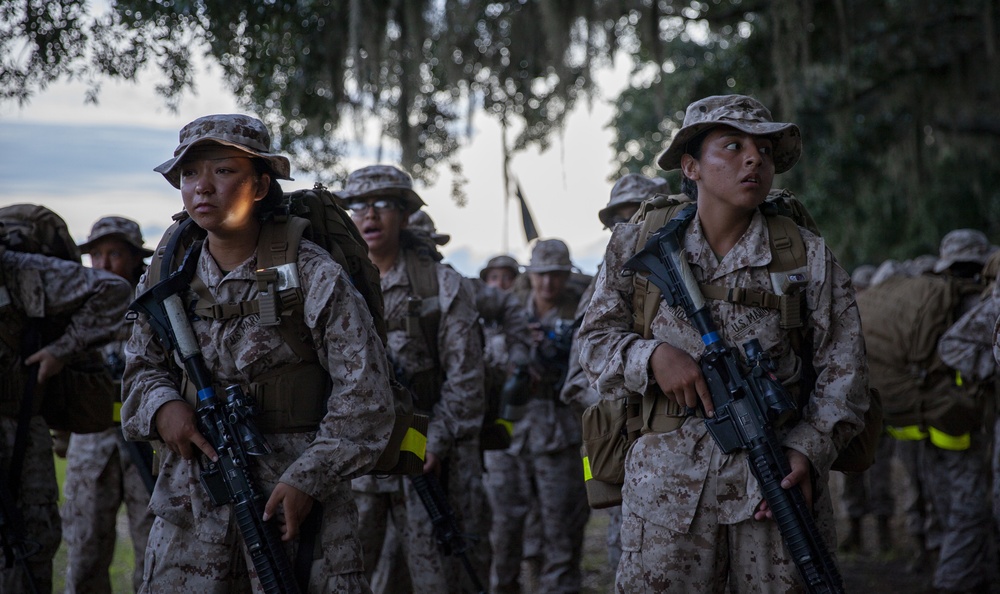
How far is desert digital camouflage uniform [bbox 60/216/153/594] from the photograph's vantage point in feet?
19.2

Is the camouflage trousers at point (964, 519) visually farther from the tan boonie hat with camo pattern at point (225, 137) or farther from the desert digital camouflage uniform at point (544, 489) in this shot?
the tan boonie hat with camo pattern at point (225, 137)

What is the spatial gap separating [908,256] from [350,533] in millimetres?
15539

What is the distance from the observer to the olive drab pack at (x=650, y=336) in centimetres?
333

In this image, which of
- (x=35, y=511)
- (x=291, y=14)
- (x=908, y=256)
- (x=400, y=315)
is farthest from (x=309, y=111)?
(x=908, y=256)

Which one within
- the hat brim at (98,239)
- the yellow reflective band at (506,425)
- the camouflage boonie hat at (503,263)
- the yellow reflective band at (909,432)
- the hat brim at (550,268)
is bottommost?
the yellow reflective band at (909,432)

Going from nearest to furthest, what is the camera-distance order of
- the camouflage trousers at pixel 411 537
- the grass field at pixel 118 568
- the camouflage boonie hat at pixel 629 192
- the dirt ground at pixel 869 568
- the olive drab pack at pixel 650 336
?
the olive drab pack at pixel 650 336 → the camouflage trousers at pixel 411 537 → the camouflage boonie hat at pixel 629 192 → the dirt ground at pixel 869 568 → the grass field at pixel 118 568

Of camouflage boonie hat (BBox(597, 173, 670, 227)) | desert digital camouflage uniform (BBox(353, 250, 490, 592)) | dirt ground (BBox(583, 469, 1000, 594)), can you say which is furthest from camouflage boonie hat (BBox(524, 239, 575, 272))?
dirt ground (BBox(583, 469, 1000, 594))

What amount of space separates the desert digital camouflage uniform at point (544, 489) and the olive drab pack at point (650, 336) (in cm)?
372

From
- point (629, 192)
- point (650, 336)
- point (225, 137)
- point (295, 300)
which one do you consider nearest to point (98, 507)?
point (295, 300)

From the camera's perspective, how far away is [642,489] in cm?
335

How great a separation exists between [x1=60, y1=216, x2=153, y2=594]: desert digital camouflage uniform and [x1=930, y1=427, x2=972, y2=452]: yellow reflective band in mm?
5395

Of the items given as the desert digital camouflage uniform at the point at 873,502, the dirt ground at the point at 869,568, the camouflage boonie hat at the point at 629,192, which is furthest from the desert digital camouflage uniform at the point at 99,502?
the desert digital camouflage uniform at the point at 873,502

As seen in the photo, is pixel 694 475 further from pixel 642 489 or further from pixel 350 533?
pixel 350 533

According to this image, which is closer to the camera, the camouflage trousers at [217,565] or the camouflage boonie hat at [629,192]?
the camouflage trousers at [217,565]
